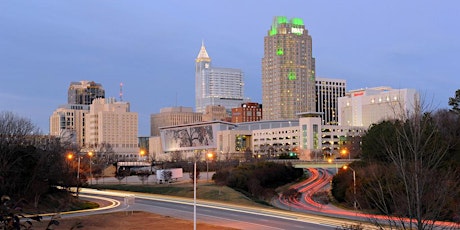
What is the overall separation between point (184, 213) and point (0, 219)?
48058 millimetres

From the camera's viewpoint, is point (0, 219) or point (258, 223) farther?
point (258, 223)

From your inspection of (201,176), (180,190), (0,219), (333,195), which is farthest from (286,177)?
(0,219)

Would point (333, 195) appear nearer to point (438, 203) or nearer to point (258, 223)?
point (258, 223)

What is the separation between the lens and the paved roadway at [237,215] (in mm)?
45969

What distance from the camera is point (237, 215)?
2124 inches

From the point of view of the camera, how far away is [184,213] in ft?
183

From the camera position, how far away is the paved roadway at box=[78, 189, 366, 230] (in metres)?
46.0

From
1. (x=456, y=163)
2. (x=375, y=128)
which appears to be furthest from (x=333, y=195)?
(x=456, y=163)

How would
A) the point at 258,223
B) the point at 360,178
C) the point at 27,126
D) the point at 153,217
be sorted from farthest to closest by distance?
1. the point at 27,126
2. the point at 360,178
3. the point at 153,217
4. the point at 258,223

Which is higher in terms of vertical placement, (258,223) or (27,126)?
(27,126)

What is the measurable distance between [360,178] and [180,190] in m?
26.2

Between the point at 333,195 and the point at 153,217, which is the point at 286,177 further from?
the point at 153,217

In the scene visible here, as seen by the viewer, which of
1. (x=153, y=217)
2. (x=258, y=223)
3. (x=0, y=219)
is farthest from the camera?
(x=153, y=217)

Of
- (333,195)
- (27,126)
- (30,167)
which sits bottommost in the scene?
(333,195)
